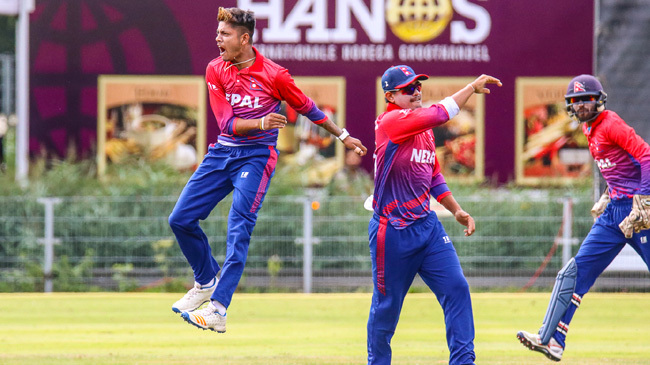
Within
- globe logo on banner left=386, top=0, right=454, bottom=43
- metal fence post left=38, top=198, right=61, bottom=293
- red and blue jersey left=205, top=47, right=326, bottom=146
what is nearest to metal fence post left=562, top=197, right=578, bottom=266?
globe logo on banner left=386, top=0, right=454, bottom=43

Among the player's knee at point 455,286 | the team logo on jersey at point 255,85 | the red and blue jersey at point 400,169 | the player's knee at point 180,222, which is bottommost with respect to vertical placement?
the player's knee at point 455,286

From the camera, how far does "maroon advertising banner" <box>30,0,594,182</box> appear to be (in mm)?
19422

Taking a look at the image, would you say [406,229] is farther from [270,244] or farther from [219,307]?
[270,244]

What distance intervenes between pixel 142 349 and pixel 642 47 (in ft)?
30.6

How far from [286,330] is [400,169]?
199 inches

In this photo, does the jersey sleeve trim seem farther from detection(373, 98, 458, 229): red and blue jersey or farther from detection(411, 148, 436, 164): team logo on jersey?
detection(411, 148, 436, 164): team logo on jersey

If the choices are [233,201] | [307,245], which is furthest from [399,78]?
[307,245]

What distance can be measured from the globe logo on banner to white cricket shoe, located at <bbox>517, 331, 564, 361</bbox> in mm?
10833

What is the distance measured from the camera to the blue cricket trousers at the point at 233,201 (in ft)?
28.5

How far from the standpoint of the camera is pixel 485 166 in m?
19.6

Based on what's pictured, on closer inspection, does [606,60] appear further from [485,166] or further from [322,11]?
[322,11]

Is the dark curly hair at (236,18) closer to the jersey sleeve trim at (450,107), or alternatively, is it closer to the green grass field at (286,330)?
the jersey sleeve trim at (450,107)

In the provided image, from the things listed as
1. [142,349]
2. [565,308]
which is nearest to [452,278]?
[565,308]

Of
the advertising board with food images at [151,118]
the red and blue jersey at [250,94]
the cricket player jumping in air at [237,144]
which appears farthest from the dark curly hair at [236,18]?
the advertising board with food images at [151,118]
